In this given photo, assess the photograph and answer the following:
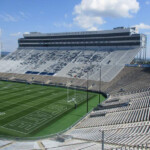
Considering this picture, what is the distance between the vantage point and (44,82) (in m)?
50.9

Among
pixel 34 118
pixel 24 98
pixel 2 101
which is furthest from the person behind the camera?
pixel 24 98

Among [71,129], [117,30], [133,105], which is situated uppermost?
[117,30]

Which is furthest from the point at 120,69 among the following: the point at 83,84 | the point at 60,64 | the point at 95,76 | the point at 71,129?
the point at 71,129

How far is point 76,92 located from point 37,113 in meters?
16.5

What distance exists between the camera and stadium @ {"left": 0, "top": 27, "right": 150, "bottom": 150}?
15.3 m

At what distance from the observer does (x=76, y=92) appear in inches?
1639

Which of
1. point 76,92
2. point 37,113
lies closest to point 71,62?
point 76,92

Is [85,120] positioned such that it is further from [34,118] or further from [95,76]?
[95,76]

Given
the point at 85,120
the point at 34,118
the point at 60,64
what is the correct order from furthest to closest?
1. the point at 60,64
2. the point at 34,118
3. the point at 85,120

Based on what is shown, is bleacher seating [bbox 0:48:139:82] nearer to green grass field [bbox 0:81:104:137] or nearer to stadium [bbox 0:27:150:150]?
stadium [bbox 0:27:150:150]

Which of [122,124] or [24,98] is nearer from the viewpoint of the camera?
[122,124]

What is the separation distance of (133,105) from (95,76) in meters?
26.5

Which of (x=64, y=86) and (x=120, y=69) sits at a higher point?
(x=120, y=69)

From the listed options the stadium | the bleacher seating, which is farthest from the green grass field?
the bleacher seating
